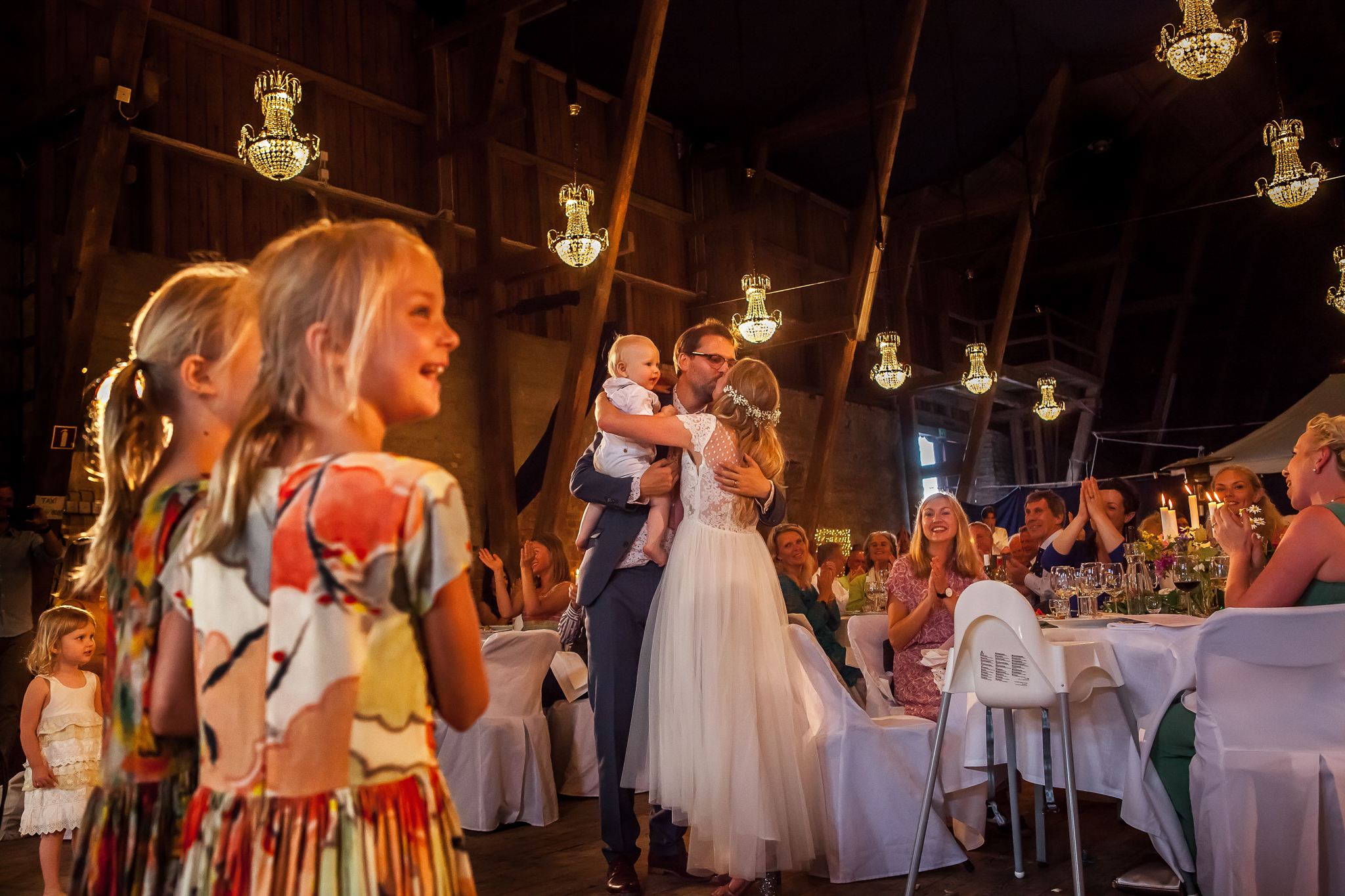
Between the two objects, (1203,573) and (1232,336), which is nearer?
(1203,573)

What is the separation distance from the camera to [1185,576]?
12.2ft

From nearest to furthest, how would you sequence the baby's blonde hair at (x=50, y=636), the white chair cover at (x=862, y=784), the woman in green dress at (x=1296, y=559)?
the woman in green dress at (x=1296, y=559) → the white chair cover at (x=862, y=784) → the baby's blonde hair at (x=50, y=636)

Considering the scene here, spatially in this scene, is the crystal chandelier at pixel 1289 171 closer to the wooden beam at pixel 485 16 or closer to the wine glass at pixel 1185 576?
the wine glass at pixel 1185 576

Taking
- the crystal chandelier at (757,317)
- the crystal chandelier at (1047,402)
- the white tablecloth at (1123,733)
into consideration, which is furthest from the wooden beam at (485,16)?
the crystal chandelier at (1047,402)

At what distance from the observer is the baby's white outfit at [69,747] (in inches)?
137

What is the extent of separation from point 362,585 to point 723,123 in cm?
1161

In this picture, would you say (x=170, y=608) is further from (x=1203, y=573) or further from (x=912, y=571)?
(x=1203, y=573)

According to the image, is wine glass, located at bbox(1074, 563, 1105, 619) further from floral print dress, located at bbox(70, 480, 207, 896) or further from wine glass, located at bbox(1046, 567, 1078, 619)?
floral print dress, located at bbox(70, 480, 207, 896)

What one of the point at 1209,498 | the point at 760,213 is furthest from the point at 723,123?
the point at 1209,498

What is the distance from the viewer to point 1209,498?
15.5 ft

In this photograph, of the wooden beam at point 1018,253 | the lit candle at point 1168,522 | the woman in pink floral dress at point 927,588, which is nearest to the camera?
the woman in pink floral dress at point 927,588

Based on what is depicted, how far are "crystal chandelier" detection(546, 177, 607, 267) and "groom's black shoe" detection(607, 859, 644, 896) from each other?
17.9ft

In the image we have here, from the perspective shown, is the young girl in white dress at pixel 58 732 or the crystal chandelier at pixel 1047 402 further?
the crystal chandelier at pixel 1047 402

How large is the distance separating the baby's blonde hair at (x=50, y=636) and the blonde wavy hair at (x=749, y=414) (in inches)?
105
